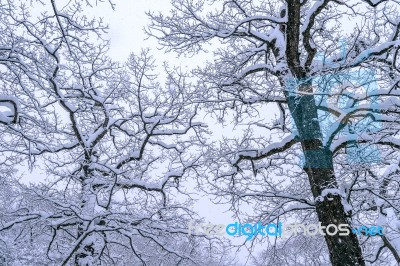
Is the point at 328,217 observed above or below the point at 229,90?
below

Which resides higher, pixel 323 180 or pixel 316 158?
pixel 316 158

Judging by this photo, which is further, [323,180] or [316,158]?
[316,158]

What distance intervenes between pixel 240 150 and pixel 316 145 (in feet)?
4.62

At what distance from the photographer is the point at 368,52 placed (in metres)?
5.02

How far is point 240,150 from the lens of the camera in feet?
21.6

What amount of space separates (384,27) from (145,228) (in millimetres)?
6484

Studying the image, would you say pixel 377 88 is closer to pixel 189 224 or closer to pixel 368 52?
pixel 368 52

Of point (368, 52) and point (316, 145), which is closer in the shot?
point (368, 52)

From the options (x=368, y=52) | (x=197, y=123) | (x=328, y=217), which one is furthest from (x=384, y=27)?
(x=197, y=123)

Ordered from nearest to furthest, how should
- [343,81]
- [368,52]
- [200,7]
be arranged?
1. [343,81]
2. [368,52]
3. [200,7]

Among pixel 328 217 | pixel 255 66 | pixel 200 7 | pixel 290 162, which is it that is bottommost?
pixel 328 217

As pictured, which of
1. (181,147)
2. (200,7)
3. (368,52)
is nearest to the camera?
(368,52)

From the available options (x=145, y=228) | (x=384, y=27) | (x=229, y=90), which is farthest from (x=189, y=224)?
(x=384, y=27)

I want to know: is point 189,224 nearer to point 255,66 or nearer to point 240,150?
point 240,150
